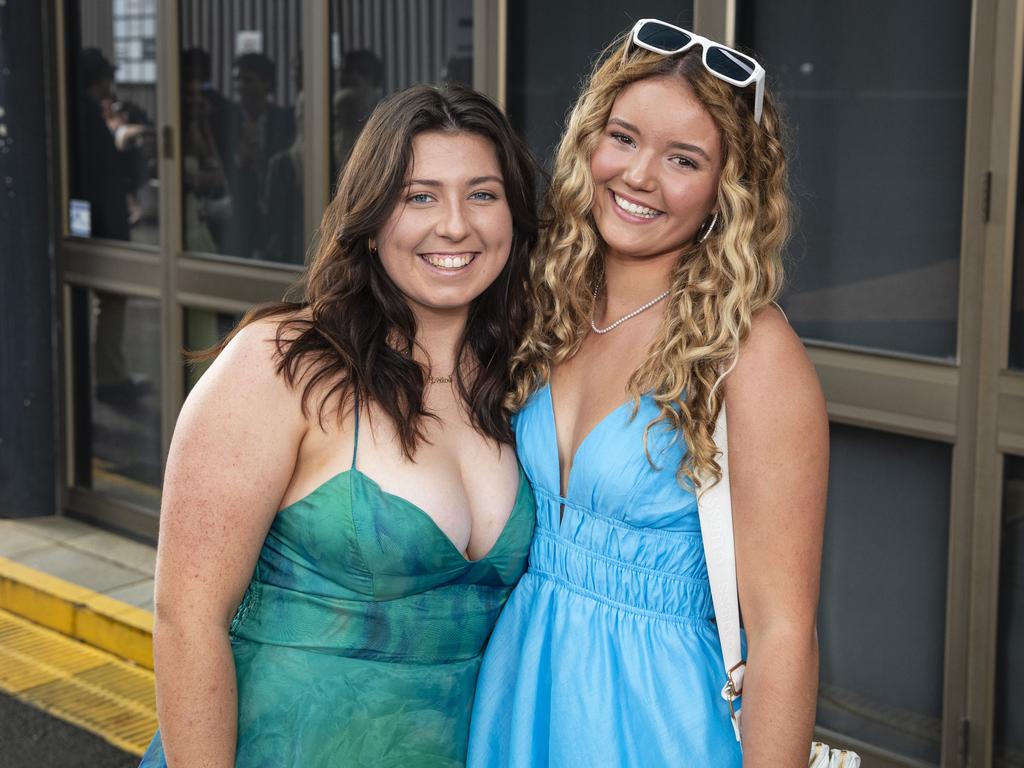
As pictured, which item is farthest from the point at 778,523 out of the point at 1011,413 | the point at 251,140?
the point at 251,140

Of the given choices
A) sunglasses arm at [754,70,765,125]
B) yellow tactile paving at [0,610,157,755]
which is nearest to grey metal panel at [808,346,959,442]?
sunglasses arm at [754,70,765,125]

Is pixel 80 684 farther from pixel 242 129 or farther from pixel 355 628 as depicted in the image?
pixel 355 628

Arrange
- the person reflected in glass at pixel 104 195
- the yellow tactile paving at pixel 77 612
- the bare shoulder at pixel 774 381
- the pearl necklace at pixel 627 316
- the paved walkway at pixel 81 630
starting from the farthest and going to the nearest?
1. the person reflected in glass at pixel 104 195
2. the yellow tactile paving at pixel 77 612
3. the paved walkway at pixel 81 630
4. the pearl necklace at pixel 627 316
5. the bare shoulder at pixel 774 381

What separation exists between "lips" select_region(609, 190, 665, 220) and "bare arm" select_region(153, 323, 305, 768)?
77 centimetres

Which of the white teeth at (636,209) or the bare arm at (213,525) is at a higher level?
the white teeth at (636,209)

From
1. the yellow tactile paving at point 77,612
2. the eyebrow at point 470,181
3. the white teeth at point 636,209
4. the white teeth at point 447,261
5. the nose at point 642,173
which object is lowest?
the yellow tactile paving at point 77,612

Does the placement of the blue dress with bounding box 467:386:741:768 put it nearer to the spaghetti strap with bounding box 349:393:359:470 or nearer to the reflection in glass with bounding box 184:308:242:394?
the spaghetti strap with bounding box 349:393:359:470

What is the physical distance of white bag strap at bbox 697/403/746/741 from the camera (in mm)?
2574

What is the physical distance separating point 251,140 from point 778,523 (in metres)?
4.85

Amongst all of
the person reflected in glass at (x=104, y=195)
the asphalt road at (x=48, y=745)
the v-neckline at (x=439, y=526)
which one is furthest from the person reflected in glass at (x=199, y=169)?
the v-neckline at (x=439, y=526)

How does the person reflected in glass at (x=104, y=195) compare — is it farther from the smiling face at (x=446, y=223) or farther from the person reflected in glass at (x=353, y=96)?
the smiling face at (x=446, y=223)

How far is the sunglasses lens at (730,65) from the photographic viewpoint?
8.79 feet

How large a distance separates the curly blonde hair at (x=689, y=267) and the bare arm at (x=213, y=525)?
1.84ft

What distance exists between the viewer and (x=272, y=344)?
2.65 m
